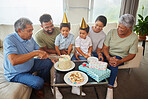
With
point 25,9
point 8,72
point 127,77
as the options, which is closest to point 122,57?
point 127,77

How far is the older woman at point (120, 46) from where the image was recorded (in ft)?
5.18

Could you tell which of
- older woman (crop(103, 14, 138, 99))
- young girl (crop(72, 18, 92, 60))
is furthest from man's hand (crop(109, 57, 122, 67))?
young girl (crop(72, 18, 92, 60))

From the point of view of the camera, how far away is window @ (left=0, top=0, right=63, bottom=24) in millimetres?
3123

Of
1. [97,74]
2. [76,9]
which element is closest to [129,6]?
[76,9]

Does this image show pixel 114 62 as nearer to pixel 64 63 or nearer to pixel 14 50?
pixel 64 63

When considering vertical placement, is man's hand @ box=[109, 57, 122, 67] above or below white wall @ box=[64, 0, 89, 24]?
below

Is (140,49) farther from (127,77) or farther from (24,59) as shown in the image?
(24,59)

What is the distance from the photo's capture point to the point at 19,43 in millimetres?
1377

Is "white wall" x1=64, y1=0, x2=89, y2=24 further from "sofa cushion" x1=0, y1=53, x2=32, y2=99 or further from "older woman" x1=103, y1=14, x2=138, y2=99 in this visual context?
"sofa cushion" x1=0, y1=53, x2=32, y2=99

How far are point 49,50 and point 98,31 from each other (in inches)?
36.0

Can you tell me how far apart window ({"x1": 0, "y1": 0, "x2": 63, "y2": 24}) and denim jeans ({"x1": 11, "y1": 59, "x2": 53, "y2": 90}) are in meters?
2.08

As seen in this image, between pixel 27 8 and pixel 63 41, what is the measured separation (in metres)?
2.10

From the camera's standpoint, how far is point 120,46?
1758 mm

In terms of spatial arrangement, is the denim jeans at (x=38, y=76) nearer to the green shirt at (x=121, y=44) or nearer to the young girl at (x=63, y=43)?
the young girl at (x=63, y=43)
